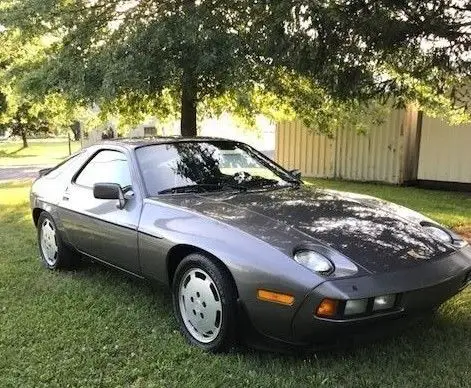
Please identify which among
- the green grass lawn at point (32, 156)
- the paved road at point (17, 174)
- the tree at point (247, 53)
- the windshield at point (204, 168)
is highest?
the tree at point (247, 53)

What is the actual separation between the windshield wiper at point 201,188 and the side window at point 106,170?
39 cm

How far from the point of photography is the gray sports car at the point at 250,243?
10.5ft

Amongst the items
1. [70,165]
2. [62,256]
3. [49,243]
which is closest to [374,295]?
[62,256]

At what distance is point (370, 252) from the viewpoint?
345 cm

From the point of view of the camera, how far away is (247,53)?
7461 millimetres

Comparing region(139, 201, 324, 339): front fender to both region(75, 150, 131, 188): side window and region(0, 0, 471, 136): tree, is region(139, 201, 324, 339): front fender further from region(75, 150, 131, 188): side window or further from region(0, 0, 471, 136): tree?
region(0, 0, 471, 136): tree

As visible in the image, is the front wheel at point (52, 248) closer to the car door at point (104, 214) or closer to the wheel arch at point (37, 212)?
the wheel arch at point (37, 212)

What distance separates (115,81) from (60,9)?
7.15 ft

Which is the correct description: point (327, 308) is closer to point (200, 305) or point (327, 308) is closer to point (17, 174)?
point (200, 305)

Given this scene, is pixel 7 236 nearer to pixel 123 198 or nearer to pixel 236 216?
pixel 123 198

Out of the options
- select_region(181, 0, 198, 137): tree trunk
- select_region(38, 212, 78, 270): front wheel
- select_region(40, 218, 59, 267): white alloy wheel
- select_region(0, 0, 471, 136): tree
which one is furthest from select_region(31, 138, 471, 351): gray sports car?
select_region(181, 0, 198, 137): tree trunk

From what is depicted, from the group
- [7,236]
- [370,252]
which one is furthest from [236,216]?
[7,236]

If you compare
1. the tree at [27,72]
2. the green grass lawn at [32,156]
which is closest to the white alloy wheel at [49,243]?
the tree at [27,72]

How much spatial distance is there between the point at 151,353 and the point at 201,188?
137 centimetres
